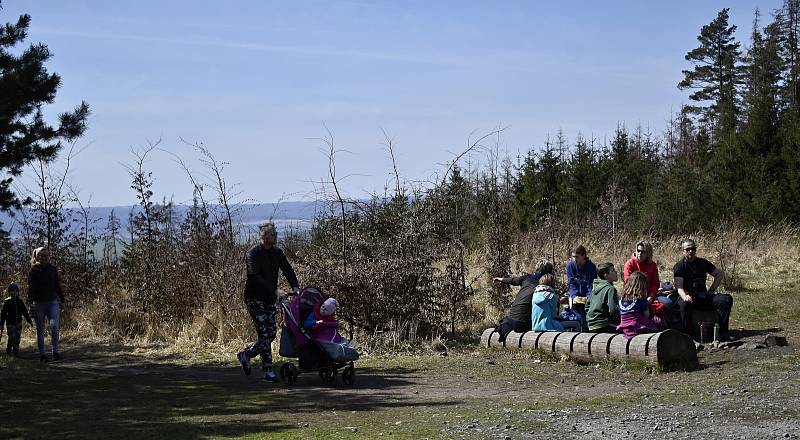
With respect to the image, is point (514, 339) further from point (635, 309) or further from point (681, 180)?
point (681, 180)

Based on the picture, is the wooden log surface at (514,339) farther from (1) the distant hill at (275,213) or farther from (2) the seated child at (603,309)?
(1) the distant hill at (275,213)

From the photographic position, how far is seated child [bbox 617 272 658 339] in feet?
39.3

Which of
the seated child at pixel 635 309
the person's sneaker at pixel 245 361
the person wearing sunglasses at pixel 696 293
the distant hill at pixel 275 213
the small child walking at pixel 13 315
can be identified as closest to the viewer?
the seated child at pixel 635 309

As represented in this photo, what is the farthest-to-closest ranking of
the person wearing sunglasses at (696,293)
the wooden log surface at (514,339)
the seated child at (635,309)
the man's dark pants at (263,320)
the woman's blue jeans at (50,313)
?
the woman's blue jeans at (50,313) < the person wearing sunglasses at (696,293) < the wooden log surface at (514,339) < the seated child at (635,309) < the man's dark pants at (263,320)

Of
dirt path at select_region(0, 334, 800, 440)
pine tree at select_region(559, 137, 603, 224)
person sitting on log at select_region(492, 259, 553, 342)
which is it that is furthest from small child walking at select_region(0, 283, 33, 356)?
pine tree at select_region(559, 137, 603, 224)

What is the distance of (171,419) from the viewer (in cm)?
950

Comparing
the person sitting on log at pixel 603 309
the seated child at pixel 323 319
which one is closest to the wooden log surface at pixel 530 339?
the person sitting on log at pixel 603 309

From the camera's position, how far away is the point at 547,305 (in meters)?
13.5

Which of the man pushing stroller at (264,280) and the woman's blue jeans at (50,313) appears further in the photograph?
the woman's blue jeans at (50,313)

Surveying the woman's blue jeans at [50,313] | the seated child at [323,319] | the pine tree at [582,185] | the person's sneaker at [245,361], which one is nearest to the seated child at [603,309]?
the seated child at [323,319]

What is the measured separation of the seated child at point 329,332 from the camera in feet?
37.2

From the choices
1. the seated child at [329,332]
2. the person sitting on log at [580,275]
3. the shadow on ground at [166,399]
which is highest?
the person sitting on log at [580,275]

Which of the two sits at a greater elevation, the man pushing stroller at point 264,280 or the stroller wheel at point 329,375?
the man pushing stroller at point 264,280

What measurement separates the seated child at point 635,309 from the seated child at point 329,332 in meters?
3.52
